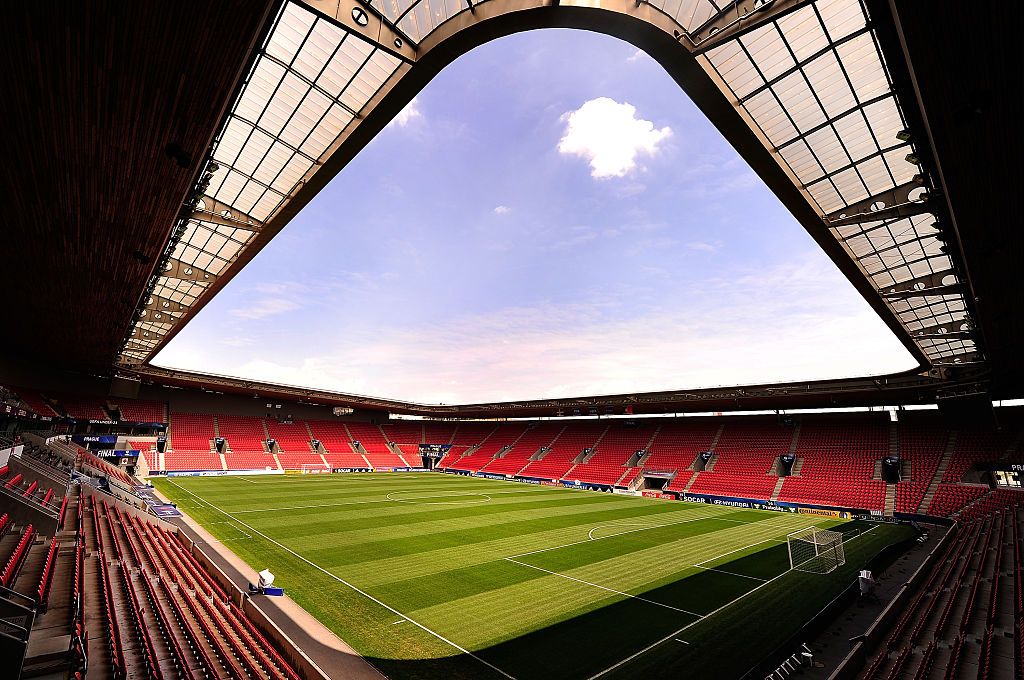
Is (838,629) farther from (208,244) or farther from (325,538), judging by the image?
(208,244)

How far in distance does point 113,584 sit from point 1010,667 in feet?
56.6

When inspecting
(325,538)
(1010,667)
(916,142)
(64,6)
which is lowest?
(325,538)

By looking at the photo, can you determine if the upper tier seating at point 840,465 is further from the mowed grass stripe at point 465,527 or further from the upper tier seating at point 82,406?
the upper tier seating at point 82,406

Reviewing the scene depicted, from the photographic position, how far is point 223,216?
40.7 ft

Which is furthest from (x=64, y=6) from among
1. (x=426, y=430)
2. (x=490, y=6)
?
(x=426, y=430)

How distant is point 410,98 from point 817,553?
827 inches

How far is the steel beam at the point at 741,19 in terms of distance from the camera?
21.9ft

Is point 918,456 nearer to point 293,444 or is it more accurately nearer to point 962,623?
point 962,623

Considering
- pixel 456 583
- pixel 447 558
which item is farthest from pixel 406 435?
pixel 456 583

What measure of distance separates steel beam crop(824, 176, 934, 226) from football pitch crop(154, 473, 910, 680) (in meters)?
9.96

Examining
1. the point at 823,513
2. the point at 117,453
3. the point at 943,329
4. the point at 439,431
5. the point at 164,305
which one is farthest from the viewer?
the point at 439,431

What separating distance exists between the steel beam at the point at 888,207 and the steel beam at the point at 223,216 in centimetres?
1461

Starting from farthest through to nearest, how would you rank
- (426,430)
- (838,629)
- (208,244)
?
1. (426,430)
2. (208,244)
3. (838,629)

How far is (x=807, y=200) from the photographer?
11.1m
